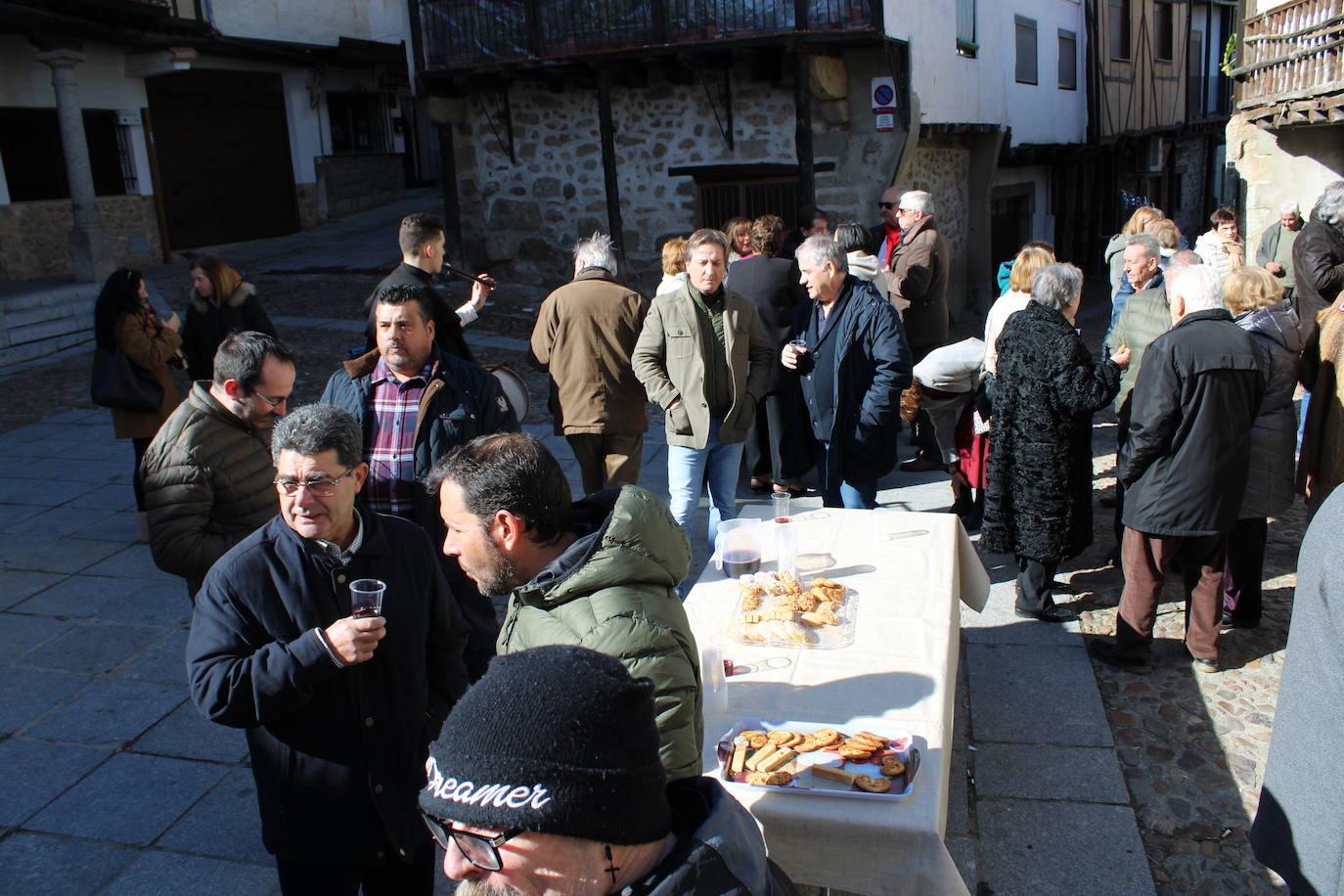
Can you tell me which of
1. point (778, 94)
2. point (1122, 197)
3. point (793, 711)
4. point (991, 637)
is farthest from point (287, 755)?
point (1122, 197)

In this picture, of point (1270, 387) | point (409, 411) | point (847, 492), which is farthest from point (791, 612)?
point (1270, 387)

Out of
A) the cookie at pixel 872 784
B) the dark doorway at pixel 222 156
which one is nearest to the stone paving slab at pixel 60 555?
the cookie at pixel 872 784

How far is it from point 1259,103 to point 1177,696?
31.8ft

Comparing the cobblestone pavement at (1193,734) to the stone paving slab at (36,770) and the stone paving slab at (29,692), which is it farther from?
the stone paving slab at (29,692)

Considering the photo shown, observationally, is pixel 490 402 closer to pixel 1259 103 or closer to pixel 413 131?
pixel 1259 103

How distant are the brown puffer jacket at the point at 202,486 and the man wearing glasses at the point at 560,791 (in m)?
2.26

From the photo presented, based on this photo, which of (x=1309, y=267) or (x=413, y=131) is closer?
(x=1309, y=267)

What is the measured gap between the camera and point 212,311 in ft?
21.1

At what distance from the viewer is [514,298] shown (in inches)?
547

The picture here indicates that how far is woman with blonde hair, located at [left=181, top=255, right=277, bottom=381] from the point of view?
20.8 ft

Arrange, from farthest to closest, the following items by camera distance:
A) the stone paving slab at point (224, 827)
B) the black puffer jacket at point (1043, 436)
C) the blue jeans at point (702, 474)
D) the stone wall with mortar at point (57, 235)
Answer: the stone wall with mortar at point (57, 235), the blue jeans at point (702, 474), the black puffer jacket at point (1043, 436), the stone paving slab at point (224, 827)

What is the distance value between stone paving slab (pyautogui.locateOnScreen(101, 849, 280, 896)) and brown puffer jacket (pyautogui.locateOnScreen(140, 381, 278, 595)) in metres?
0.92

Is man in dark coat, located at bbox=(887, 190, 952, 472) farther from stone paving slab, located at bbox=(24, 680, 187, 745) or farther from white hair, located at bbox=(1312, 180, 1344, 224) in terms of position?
stone paving slab, located at bbox=(24, 680, 187, 745)

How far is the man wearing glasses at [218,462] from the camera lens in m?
3.24
